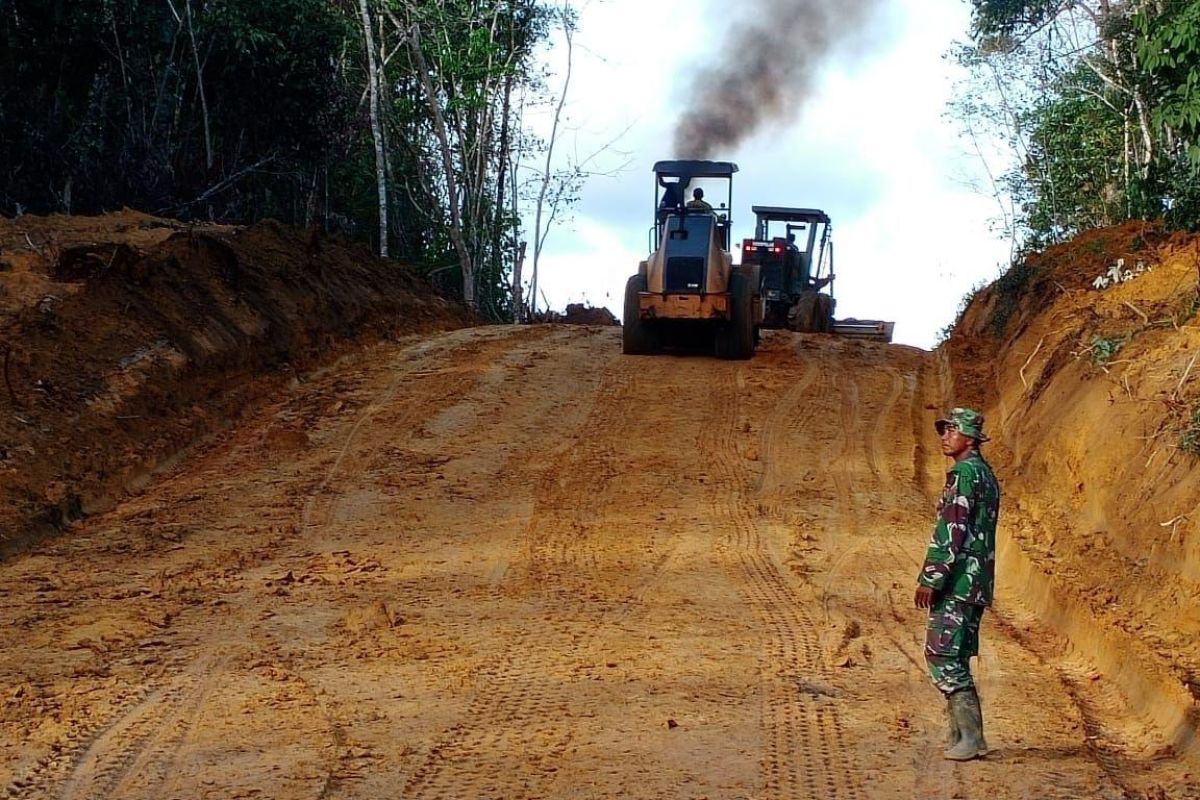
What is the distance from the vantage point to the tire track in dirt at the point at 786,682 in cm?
691

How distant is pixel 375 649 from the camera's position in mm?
8961

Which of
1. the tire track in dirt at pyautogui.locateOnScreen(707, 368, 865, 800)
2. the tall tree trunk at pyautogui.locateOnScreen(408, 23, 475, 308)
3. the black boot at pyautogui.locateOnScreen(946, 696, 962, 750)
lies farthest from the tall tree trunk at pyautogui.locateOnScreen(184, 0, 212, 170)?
the black boot at pyautogui.locateOnScreen(946, 696, 962, 750)

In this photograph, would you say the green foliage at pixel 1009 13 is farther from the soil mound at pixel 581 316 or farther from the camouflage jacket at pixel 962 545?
the camouflage jacket at pixel 962 545

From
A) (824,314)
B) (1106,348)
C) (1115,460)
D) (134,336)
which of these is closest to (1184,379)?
(1115,460)

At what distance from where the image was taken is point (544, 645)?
9.11 m

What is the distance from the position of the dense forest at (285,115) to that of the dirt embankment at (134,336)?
2.45m

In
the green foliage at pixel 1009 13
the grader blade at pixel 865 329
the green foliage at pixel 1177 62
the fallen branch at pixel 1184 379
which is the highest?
the green foliage at pixel 1009 13

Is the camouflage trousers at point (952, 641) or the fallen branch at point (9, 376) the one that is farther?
the fallen branch at point (9, 376)

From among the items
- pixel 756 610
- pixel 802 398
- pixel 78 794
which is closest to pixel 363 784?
pixel 78 794

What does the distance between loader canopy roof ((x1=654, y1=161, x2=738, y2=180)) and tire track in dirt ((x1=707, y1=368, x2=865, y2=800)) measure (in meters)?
7.81

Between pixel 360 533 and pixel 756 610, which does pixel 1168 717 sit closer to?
pixel 756 610

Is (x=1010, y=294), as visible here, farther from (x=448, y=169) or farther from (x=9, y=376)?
(x=448, y=169)

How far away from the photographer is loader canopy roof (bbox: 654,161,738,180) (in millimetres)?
20672

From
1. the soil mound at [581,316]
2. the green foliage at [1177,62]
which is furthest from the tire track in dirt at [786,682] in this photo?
the soil mound at [581,316]
